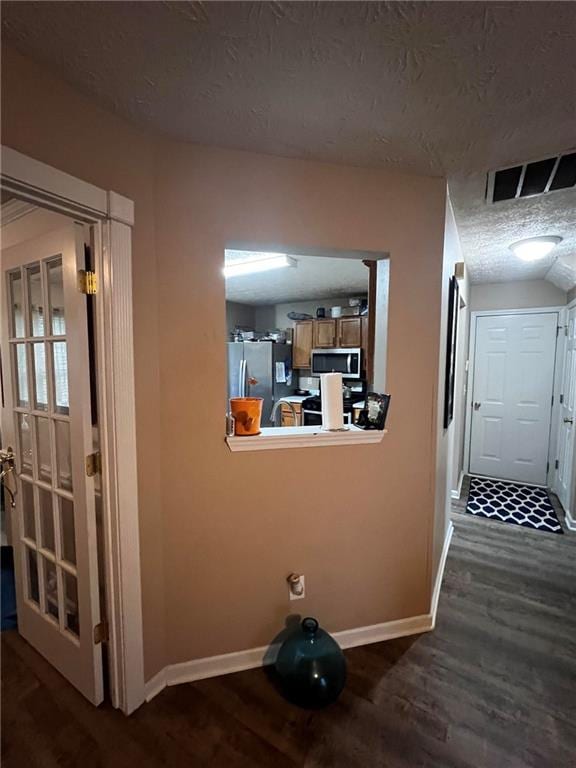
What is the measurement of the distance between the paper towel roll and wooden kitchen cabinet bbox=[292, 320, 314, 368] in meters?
3.22

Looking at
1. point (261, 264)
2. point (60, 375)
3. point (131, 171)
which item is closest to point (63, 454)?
point (60, 375)

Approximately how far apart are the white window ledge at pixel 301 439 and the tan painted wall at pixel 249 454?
5 cm

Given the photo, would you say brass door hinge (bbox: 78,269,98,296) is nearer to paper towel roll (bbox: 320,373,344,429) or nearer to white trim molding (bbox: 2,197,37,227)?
white trim molding (bbox: 2,197,37,227)

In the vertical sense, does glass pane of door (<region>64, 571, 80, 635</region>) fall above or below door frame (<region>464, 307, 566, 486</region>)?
below

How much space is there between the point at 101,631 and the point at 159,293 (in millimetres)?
1445

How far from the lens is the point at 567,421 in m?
3.49

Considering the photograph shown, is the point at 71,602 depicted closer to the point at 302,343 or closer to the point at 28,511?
the point at 28,511

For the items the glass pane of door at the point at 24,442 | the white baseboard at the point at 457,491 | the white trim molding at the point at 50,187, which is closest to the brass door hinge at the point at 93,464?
the glass pane of door at the point at 24,442

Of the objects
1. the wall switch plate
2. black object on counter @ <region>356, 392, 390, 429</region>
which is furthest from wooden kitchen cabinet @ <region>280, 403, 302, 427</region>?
the wall switch plate

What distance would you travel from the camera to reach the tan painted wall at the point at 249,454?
1466 millimetres

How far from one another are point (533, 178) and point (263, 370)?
11.8ft

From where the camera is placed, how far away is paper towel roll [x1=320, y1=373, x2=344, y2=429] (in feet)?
5.87

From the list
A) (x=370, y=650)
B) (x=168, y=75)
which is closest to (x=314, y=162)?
(x=168, y=75)

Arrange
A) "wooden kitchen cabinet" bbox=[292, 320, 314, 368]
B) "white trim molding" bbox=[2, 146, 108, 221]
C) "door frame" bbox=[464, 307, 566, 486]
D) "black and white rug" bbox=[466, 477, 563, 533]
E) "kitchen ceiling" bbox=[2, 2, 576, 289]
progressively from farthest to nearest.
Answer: "wooden kitchen cabinet" bbox=[292, 320, 314, 368]
"door frame" bbox=[464, 307, 566, 486]
"black and white rug" bbox=[466, 477, 563, 533]
"white trim molding" bbox=[2, 146, 108, 221]
"kitchen ceiling" bbox=[2, 2, 576, 289]
